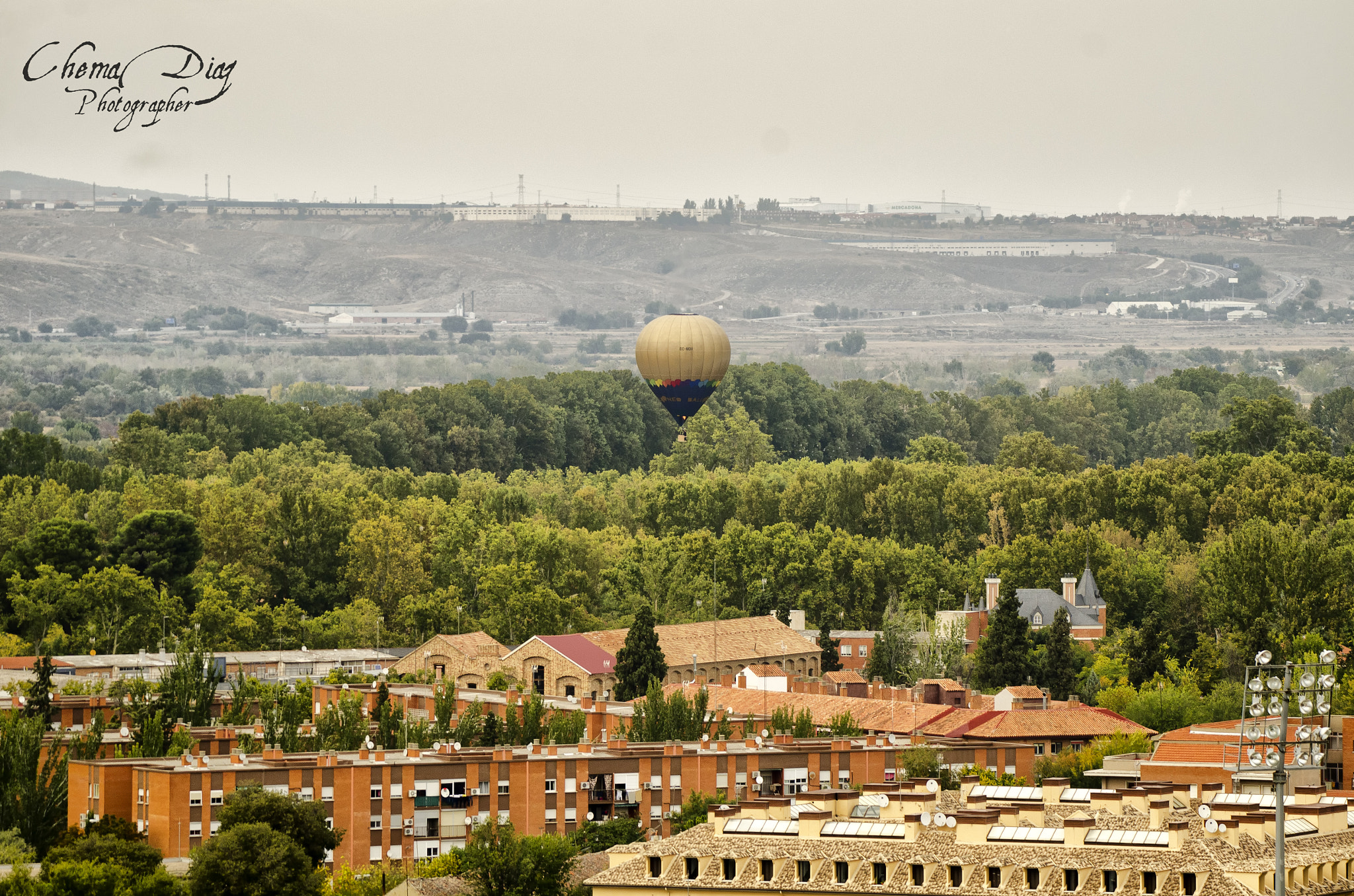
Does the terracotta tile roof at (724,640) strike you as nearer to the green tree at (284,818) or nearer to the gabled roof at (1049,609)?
the gabled roof at (1049,609)

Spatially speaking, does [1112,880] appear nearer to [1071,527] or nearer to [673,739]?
[673,739]

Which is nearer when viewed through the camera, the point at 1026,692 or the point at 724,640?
the point at 1026,692

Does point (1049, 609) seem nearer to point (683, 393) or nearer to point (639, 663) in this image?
point (639, 663)

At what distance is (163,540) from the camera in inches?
4628

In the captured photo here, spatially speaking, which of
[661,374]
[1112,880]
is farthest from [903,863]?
[661,374]

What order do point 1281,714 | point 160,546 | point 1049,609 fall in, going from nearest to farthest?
point 1281,714 → point 1049,609 → point 160,546

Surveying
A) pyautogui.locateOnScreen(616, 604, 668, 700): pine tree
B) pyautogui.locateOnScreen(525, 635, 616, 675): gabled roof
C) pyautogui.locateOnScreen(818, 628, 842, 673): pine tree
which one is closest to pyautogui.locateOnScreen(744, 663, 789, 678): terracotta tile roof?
pyautogui.locateOnScreen(616, 604, 668, 700): pine tree

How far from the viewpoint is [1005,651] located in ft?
328

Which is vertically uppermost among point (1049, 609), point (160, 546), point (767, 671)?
point (160, 546)

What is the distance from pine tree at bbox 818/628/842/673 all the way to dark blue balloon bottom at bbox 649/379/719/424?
191ft

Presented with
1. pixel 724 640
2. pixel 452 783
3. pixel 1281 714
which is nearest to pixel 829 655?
pixel 724 640

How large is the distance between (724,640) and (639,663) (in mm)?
13922

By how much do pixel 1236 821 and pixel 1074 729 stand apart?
127 ft

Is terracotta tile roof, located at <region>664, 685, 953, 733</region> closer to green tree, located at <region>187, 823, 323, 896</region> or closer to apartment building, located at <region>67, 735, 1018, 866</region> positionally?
apartment building, located at <region>67, 735, 1018, 866</region>
